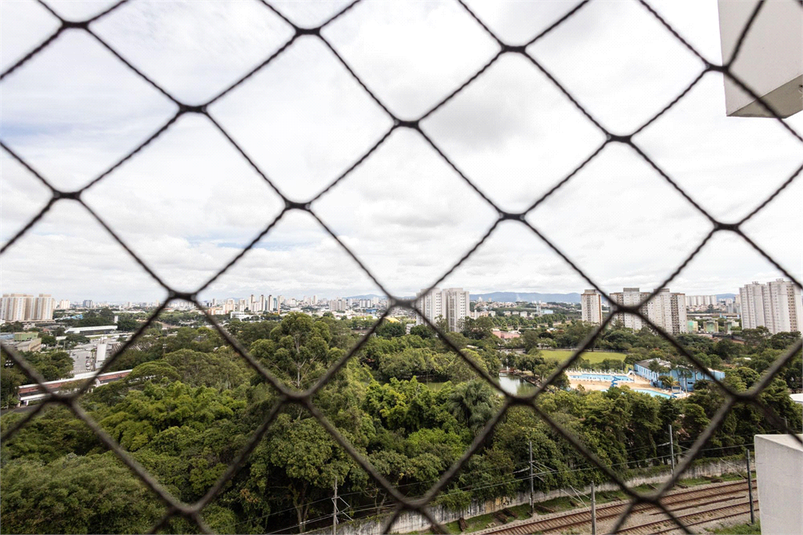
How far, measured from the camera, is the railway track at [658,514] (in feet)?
16.3

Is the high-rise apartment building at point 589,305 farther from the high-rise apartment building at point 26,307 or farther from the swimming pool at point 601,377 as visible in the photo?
→ the swimming pool at point 601,377

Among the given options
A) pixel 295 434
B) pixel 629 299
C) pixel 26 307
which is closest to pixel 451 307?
pixel 295 434

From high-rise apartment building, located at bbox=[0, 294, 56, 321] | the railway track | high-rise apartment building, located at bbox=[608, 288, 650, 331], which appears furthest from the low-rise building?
high-rise apartment building, located at bbox=[0, 294, 56, 321]

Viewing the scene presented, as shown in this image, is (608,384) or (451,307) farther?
(608,384)

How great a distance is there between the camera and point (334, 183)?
0.60m

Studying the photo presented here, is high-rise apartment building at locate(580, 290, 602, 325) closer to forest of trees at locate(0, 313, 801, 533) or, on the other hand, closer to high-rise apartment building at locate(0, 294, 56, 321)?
forest of trees at locate(0, 313, 801, 533)

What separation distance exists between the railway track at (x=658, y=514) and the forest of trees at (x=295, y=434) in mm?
486

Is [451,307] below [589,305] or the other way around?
below

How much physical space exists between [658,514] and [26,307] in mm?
7464

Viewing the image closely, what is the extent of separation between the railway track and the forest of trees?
1.59 feet

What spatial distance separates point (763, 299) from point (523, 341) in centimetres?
854

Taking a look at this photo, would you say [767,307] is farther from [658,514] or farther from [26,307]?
[26,307]

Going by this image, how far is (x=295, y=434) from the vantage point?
14.7 feet

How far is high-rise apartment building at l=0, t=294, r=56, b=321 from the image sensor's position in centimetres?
137
